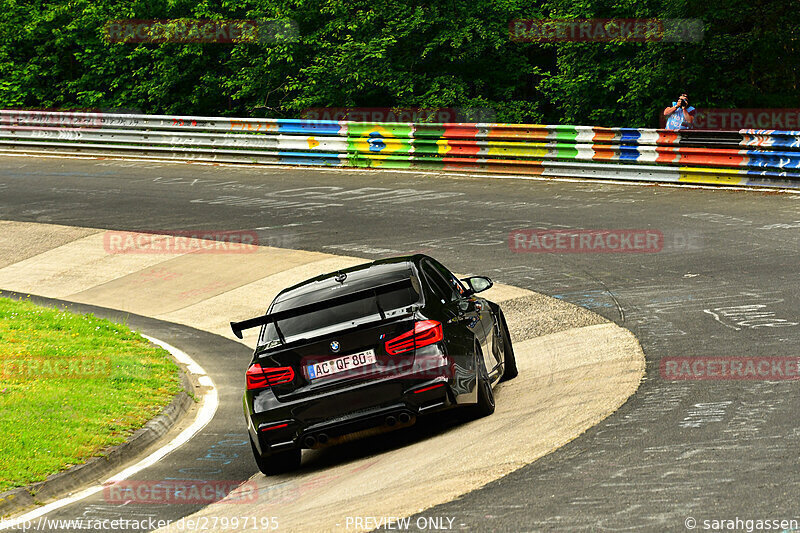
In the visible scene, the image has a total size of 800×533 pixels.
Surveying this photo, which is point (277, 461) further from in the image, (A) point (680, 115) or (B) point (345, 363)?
(A) point (680, 115)

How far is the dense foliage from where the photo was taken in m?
25.3

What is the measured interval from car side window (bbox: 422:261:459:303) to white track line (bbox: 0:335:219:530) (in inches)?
110

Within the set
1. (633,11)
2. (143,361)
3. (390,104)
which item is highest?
(633,11)

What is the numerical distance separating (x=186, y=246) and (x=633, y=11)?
43.8ft

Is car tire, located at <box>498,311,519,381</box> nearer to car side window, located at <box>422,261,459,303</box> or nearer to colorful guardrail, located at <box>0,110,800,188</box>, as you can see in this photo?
car side window, located at <box>422,261,459,303</box>

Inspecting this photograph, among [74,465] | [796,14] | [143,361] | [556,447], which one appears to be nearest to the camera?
[556,447]

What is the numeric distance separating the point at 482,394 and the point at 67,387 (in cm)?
467

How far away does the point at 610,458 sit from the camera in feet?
23.3

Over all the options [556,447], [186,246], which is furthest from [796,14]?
[556,447]

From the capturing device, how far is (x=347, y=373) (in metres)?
8.16

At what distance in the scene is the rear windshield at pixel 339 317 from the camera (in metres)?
8.29

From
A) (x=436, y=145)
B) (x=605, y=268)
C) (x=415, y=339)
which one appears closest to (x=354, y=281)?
(x=415, y=339)

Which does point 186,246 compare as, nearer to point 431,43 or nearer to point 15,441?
point 15,441

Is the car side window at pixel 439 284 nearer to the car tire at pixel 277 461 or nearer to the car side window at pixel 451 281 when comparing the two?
the car side window at pixel 451 281
